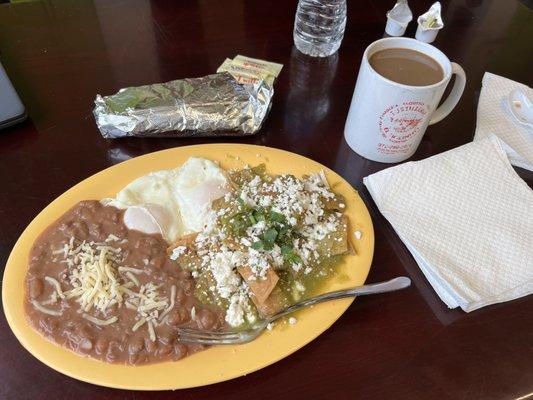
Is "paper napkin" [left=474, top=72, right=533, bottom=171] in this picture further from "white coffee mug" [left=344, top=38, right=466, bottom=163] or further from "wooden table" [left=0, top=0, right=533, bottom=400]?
"white coffee mug" [left=344, top=38, right=466, bottom=163]

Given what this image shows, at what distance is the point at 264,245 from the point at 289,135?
483 millimetres

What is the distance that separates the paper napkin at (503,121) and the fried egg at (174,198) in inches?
33.2

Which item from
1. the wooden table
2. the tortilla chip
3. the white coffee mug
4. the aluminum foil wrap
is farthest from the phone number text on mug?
the tortilla chip

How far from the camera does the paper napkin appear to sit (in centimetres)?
129

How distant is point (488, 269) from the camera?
0.99 m

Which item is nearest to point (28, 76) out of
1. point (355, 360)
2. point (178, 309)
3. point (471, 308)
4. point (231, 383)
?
point (178, 309)

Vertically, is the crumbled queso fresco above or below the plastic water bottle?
below

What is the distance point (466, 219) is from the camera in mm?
1066

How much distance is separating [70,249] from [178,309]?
29cm

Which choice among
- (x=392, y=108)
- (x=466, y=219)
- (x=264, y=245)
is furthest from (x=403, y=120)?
(x=264, y=245)

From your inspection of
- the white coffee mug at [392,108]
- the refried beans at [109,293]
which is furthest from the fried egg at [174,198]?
the white coffee mug at [392,108]

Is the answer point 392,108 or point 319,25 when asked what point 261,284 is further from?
point 319,25

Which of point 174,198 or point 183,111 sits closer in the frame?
point 174,198

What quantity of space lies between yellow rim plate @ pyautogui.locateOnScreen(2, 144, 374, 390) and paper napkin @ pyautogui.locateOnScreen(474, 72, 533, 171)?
1.83 ft
